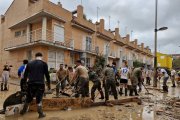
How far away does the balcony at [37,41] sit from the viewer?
19000 millimetres

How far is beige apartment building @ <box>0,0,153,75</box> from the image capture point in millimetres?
19547

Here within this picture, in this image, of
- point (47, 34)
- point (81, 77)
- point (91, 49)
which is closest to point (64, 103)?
point (81, 77)

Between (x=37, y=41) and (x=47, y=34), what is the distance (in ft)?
4.51

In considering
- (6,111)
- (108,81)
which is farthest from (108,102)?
(6,111)

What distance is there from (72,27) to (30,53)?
535 cm

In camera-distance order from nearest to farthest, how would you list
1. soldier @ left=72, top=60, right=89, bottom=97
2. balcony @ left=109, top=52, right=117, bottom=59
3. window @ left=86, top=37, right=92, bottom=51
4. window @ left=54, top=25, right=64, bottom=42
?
soldier @ left=72, top=60, right=89, bottom=97 → window @ left=54, top=25, right=64, bottom=42 → window @ left=86, top=37, right=92, bottom=51 → balcony @ left=109, top=52, right=117, bottom=59

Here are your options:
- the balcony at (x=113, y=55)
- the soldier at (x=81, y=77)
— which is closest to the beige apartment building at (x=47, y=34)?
the balcony at (x=113, y=55)

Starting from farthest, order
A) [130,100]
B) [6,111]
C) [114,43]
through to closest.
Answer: [114,43]
[130,100]
[6,111]

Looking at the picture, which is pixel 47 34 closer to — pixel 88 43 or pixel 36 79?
pixel 88 43

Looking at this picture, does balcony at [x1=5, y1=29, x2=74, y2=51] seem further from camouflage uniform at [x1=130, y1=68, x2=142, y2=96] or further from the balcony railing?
camouflage uniform at [x1=130, y1=68, x2=142, y2=96]

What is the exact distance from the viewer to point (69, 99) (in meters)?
7.45

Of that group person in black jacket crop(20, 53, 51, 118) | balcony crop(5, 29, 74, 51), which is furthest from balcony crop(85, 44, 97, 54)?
person in black jacket crop(20, 53, 51, 118)

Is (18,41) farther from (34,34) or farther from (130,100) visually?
(130,100)

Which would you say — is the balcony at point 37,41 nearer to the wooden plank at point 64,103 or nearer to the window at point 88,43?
the window at point 88,43
